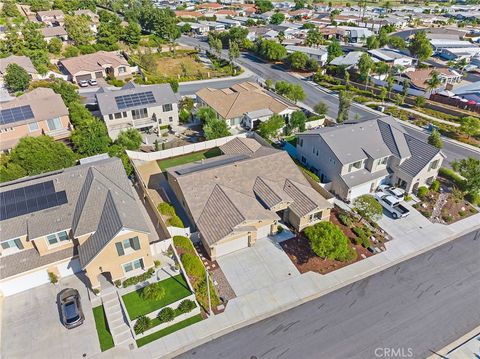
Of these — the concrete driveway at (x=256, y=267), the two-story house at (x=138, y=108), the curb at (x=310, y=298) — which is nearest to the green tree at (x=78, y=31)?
the two-story house at (x=138, y=108)

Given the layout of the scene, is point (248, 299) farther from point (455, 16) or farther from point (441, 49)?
point (455, 16)

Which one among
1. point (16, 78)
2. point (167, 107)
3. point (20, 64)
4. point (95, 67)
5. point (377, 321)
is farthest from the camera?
point (95, 67)

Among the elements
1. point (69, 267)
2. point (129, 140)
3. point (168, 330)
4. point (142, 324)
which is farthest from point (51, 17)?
point (168, 330)

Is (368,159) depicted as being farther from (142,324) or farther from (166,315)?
(142,324)

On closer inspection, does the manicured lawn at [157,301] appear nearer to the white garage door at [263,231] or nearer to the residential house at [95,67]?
the white garage door at [263,231]

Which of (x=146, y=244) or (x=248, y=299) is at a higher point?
(x=146, y=244)

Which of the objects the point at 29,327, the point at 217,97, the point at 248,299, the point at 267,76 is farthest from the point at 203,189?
the point at 267,76

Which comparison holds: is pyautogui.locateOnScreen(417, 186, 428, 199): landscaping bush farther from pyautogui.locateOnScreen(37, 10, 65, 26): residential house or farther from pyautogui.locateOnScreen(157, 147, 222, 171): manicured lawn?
pyautogui.locateOnScreen(37, 10, 65, 26): residential house
